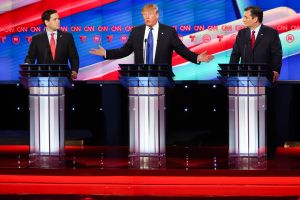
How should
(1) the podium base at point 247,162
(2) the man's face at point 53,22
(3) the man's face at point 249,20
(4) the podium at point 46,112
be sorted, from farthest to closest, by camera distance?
1. (2) the man's face at point 53,22
2. (3) the man's face at point 249,20
3. (4) the podium at point 46,112
4. (1) the podium base at point 247,162

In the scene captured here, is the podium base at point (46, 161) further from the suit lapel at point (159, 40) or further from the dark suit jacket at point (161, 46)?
the suit lapel at point (159, 40)

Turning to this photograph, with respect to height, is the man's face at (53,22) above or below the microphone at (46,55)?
above

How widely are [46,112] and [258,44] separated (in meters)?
2.00

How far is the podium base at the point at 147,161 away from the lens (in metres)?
6.53

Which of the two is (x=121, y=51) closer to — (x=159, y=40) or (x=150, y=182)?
(x=159, y=40)

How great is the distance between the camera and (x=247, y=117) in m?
6.61

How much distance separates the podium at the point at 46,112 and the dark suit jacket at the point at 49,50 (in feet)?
2.12

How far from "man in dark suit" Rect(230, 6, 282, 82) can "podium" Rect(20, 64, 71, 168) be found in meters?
1.61

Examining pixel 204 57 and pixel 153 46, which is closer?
pixel 204 57

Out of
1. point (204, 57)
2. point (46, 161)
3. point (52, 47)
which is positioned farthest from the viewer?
point (52, 47)

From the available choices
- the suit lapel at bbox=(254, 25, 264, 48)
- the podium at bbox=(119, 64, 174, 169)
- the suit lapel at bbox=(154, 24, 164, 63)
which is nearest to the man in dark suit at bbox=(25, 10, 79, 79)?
the suit lapel at bbox=(154, 24, 164, 63)

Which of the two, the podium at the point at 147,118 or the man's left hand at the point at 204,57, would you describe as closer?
the podium at the point at 147,118

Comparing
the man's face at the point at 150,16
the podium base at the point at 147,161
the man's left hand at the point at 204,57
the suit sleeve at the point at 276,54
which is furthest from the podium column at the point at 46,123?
the suit sleeve at the point at 276,54

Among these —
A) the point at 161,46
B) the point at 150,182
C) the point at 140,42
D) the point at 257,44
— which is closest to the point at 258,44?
the point at 257,44
